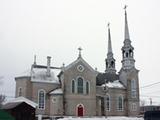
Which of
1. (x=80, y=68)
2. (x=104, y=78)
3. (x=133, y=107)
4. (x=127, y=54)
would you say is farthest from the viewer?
(x=127, y=54)

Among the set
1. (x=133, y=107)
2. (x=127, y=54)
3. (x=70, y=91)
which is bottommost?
(x=133, y=107)

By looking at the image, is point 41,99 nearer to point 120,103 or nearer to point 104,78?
point 104,78

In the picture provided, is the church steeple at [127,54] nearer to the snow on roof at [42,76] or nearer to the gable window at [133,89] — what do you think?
the gable window at [133,89]

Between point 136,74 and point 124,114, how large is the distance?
7.55 meters

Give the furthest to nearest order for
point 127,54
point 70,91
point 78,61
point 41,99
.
→ point 127,54 < point 78,61 < point 41,99 < point 70,91

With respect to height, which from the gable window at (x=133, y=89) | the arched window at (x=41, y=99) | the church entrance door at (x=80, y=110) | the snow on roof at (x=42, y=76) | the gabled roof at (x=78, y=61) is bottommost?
the church entrance door at (x=80, y=110)

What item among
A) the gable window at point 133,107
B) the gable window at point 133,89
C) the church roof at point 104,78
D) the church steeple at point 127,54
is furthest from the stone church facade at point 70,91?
the church steeple at point 127,54

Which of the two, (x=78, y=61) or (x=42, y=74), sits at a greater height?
(x=78, y=61)

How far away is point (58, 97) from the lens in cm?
4675

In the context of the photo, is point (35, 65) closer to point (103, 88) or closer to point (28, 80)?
point (28, 80)

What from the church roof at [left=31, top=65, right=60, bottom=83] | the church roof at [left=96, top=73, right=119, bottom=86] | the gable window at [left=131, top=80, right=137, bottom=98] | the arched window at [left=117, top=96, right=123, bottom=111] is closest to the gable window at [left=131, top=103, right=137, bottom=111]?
the gable window at [left=131, top=80, right=137, bottom=98]

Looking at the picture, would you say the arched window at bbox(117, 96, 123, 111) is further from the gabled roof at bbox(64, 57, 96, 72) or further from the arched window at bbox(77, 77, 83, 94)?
the arched window at bbox(77, 77, 83, 94)

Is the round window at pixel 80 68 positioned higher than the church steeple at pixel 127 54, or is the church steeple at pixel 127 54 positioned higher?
the church steeple at pixel 127 54

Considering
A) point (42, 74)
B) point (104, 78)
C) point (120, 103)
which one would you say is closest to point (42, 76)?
point (42, 74)
